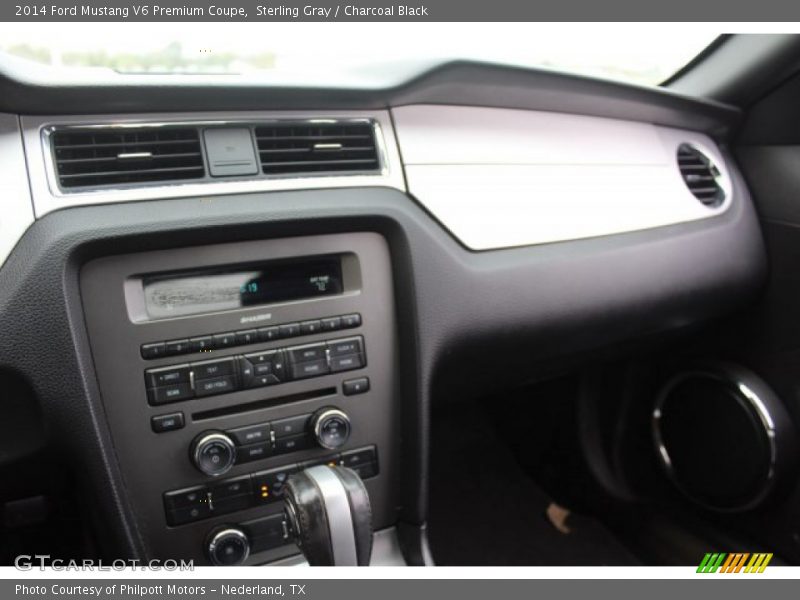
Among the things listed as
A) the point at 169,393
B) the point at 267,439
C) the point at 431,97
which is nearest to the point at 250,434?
the point at 267,439

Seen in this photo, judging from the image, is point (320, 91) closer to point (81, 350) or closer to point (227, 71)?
point (227, 71)

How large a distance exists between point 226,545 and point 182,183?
1.66ft

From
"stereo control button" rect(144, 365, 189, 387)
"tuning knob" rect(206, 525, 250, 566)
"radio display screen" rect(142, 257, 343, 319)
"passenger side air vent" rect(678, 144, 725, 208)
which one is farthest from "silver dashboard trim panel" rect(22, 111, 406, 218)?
"passenger side air vent" rect(678, 144, 725, 208)

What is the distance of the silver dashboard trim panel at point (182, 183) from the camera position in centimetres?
80

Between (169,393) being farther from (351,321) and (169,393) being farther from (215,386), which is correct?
(351,321)

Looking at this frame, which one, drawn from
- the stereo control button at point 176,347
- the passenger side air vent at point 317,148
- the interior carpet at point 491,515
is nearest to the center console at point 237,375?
the stereo control button at point 176,347

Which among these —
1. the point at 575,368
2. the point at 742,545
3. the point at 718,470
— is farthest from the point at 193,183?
the point at 742,545

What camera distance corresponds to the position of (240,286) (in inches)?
35.8

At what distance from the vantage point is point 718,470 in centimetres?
142

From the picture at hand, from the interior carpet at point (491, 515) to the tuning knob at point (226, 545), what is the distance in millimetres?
742

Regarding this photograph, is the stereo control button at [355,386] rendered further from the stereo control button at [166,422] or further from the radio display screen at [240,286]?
the stereo control button at [166,422]

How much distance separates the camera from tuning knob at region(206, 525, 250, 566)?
93 centimetres

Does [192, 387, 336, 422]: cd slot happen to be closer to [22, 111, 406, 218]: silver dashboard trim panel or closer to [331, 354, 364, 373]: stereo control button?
[331, 354, 364, 373]: stereo control button

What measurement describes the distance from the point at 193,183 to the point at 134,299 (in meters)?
0.17
